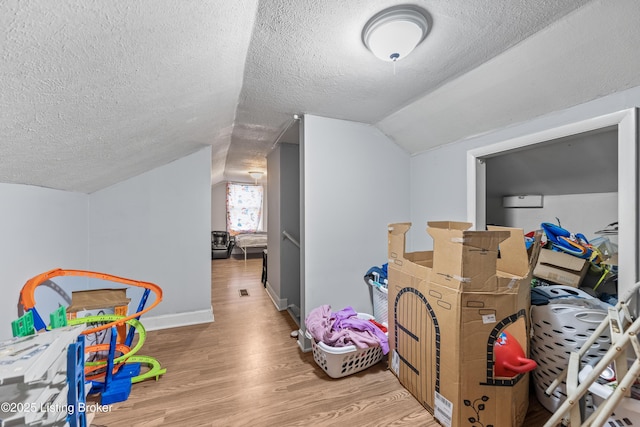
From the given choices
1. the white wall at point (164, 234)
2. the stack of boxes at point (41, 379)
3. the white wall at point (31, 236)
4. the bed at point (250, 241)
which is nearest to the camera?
the stack of boxes at point (41, 379)

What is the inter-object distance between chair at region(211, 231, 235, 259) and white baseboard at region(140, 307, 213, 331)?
353cm

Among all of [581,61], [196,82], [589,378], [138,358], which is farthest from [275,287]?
[581,61]

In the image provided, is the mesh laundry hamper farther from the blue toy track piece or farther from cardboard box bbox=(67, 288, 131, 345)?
cardboard box bbox=(67, 288, 131, 345)

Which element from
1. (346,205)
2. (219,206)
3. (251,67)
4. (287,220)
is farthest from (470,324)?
(219,206)

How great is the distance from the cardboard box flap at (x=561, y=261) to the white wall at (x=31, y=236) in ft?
10.4

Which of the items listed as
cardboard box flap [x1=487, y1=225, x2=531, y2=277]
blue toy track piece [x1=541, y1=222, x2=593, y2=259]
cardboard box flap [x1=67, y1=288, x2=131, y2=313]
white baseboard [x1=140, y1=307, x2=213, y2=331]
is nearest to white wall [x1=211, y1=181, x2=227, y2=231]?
white baseboard [x1=140, y1=307, x2=213, y2=331]

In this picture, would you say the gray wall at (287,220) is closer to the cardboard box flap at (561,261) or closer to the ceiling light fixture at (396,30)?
the ceiling light fixture at (396,30)

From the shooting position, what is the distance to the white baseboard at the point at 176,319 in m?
2.36

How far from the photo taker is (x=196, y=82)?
1.30 metres

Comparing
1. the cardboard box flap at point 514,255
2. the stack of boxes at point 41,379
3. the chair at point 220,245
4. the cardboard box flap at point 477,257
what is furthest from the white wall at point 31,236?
the chair at point 220,245

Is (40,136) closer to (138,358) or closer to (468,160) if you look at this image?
(138,358)

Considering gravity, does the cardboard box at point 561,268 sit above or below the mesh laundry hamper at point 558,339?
above

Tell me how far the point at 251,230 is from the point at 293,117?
5.38m

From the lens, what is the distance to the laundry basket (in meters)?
1.62
